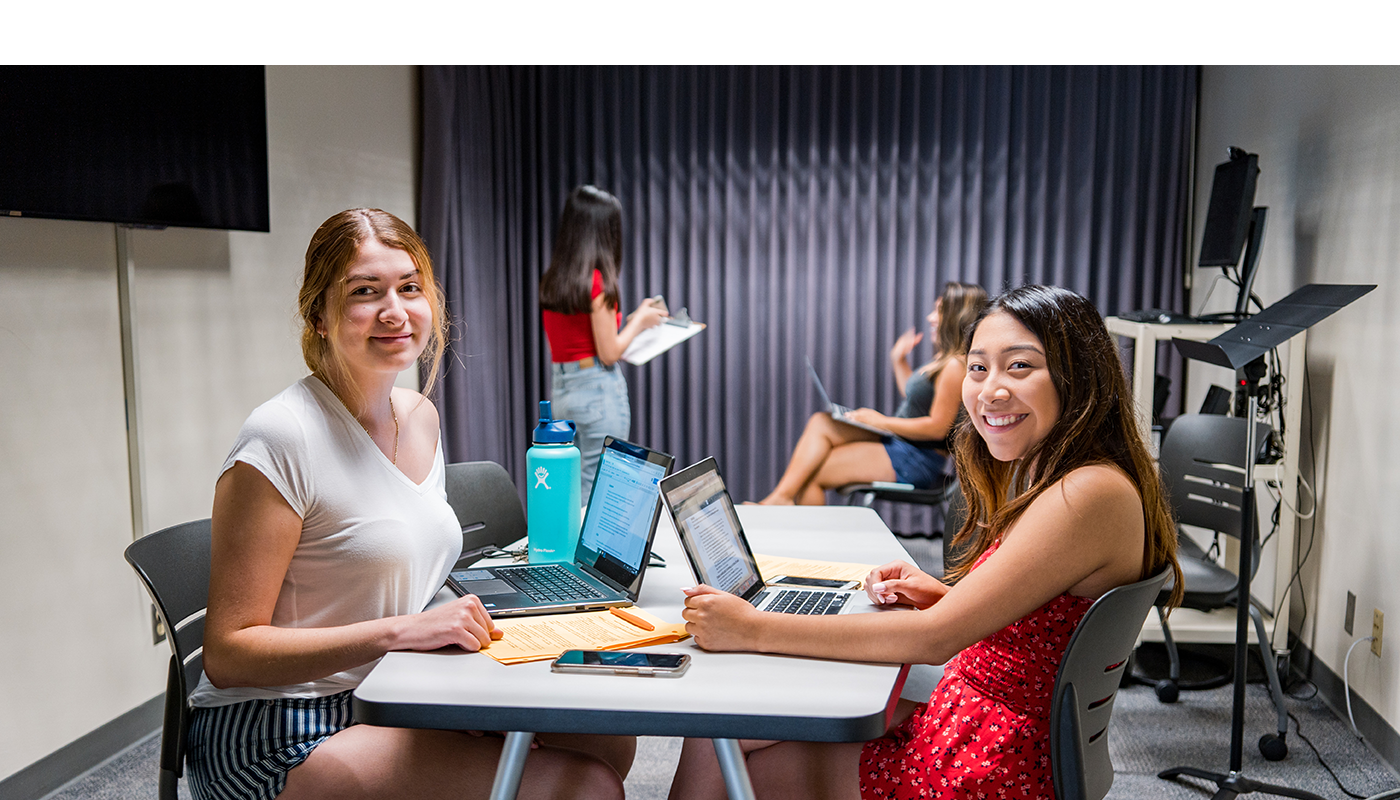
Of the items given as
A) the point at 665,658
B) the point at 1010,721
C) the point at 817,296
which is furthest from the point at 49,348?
the point at 817,296

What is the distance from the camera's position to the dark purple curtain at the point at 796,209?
4.33 m

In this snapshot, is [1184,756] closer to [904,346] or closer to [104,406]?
[904,346]

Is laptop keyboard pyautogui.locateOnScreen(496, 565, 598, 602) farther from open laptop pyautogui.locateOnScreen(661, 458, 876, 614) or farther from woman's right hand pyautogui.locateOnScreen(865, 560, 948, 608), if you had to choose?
woman's right hand pyautogui.locateOnScreen(865, 560, 948, 608)

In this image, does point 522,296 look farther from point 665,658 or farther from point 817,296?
point 665,658

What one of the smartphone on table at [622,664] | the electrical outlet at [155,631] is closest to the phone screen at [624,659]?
the smartphone on table at [622,664]

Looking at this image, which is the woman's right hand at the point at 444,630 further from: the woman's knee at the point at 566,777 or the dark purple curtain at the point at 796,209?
the dark purple curtain at the point at 796,209

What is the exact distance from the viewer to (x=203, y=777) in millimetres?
1275

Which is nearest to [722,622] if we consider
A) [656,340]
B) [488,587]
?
[488,587]

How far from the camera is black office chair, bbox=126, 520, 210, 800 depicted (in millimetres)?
1379

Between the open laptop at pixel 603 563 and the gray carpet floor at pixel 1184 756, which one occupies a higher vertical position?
the open laptop at pixel 603 563

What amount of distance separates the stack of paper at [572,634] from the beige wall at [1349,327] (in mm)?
2029

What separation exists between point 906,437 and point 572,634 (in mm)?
2381

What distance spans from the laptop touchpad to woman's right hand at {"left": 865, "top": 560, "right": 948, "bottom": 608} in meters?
0.55
